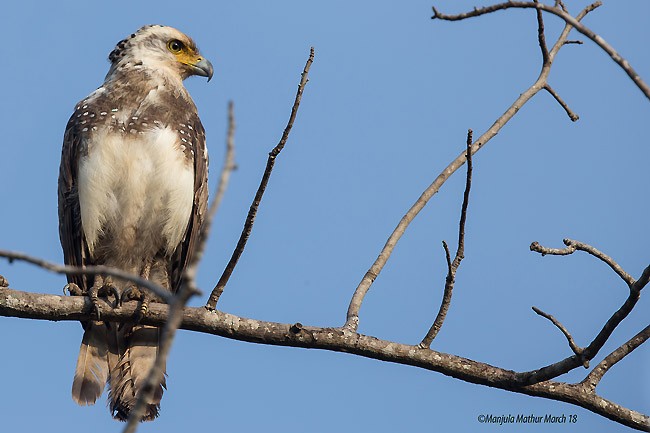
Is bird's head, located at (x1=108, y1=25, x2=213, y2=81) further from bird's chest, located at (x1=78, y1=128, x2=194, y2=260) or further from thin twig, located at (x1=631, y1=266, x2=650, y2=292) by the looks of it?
thin twig, located at (x1=631, y1=266, x2=650, y2=292)

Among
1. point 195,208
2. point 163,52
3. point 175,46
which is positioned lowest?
point 195,208

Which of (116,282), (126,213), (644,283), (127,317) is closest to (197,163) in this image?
(126,213)

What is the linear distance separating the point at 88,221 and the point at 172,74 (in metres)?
1.56

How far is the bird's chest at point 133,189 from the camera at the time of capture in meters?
5.90

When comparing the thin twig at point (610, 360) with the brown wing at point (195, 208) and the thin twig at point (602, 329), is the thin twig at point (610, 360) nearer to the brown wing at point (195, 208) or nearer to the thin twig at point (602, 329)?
the thin twig at point (602, 329)

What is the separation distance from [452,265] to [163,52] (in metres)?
3.84

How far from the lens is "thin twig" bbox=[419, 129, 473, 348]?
13.3 ft

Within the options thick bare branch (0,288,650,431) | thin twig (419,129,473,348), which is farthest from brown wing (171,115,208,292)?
thin twig (419,129,473,348)

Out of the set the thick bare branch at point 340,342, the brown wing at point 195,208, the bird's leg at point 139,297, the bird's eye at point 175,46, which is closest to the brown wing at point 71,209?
the brown wing at point 195,208

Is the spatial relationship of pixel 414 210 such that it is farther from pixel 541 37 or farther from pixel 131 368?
pixel 131 368

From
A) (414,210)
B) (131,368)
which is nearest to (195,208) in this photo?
(131,368)

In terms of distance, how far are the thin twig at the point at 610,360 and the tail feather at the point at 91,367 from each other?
3122 mm

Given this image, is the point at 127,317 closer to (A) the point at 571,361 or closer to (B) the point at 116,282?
(B) the point at 116,282

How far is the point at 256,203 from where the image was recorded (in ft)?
13.6
